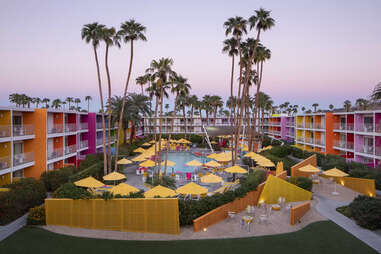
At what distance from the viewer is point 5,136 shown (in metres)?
18.7

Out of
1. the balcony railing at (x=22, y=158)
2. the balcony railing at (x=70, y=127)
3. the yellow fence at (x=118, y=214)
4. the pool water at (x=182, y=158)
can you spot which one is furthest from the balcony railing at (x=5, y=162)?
the pool water at (x=182, y=158)

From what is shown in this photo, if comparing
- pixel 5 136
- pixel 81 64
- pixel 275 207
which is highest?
pixel 81 64

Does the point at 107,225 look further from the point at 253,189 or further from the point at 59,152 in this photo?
the point at 59,152

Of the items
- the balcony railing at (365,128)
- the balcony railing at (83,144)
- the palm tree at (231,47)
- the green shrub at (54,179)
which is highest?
the palm tree at (231,47)

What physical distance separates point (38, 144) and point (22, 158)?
221 centimetres

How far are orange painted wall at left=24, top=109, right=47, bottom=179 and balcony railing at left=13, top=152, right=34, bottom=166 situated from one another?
1.96 ft

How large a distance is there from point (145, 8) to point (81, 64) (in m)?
14.8

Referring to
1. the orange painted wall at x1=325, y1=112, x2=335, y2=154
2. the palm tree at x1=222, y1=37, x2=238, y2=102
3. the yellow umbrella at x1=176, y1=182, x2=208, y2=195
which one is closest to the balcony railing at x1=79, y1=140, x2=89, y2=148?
the palm tree at x1=222, y1=37, x2=238, y2=102

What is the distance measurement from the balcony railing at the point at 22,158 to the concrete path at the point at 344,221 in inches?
890

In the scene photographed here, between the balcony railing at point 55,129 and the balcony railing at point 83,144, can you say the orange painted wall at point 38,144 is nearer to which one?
the balcony railing at point 55,129

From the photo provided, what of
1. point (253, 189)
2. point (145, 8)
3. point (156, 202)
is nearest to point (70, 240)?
point (156, 202)

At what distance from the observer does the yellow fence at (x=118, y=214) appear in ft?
42.0

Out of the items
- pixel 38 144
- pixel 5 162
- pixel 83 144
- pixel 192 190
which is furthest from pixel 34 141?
pixel 192 190

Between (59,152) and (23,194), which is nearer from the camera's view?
(23,194)
